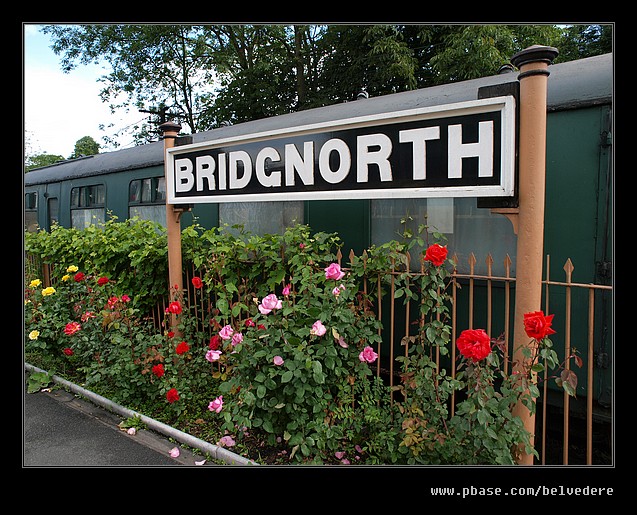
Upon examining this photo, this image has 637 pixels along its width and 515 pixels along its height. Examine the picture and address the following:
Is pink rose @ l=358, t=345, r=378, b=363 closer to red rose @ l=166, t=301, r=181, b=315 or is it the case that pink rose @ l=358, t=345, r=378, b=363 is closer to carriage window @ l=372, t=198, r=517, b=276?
carriage window @ l=372, t=198, r=517, b=276

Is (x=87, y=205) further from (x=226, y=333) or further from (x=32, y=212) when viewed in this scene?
(x=226, y=333)

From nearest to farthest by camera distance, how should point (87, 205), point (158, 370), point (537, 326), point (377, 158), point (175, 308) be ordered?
point (537, 326), point (377, 158), point (158, 370), point (175, 308), point (87, 205)

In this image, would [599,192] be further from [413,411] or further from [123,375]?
[123,375]

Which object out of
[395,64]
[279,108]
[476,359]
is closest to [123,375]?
[476,359]

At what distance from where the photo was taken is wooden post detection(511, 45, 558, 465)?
236 cm

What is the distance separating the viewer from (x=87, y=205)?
27.6ft

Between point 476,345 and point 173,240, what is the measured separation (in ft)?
10.0

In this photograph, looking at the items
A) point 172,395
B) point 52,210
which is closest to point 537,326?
point 172,395

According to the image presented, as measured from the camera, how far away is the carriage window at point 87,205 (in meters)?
8.00

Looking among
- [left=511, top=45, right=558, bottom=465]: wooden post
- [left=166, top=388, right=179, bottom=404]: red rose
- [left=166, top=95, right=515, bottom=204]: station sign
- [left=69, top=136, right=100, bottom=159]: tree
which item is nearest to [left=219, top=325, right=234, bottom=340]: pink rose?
[left=166, top=388, right=179, bottom=404]: red rose

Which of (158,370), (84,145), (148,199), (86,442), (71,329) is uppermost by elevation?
(84,145)

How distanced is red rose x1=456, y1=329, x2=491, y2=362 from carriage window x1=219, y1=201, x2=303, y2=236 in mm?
2681

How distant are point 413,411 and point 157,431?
2.09 metres

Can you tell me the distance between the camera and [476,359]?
2277 millimetres
